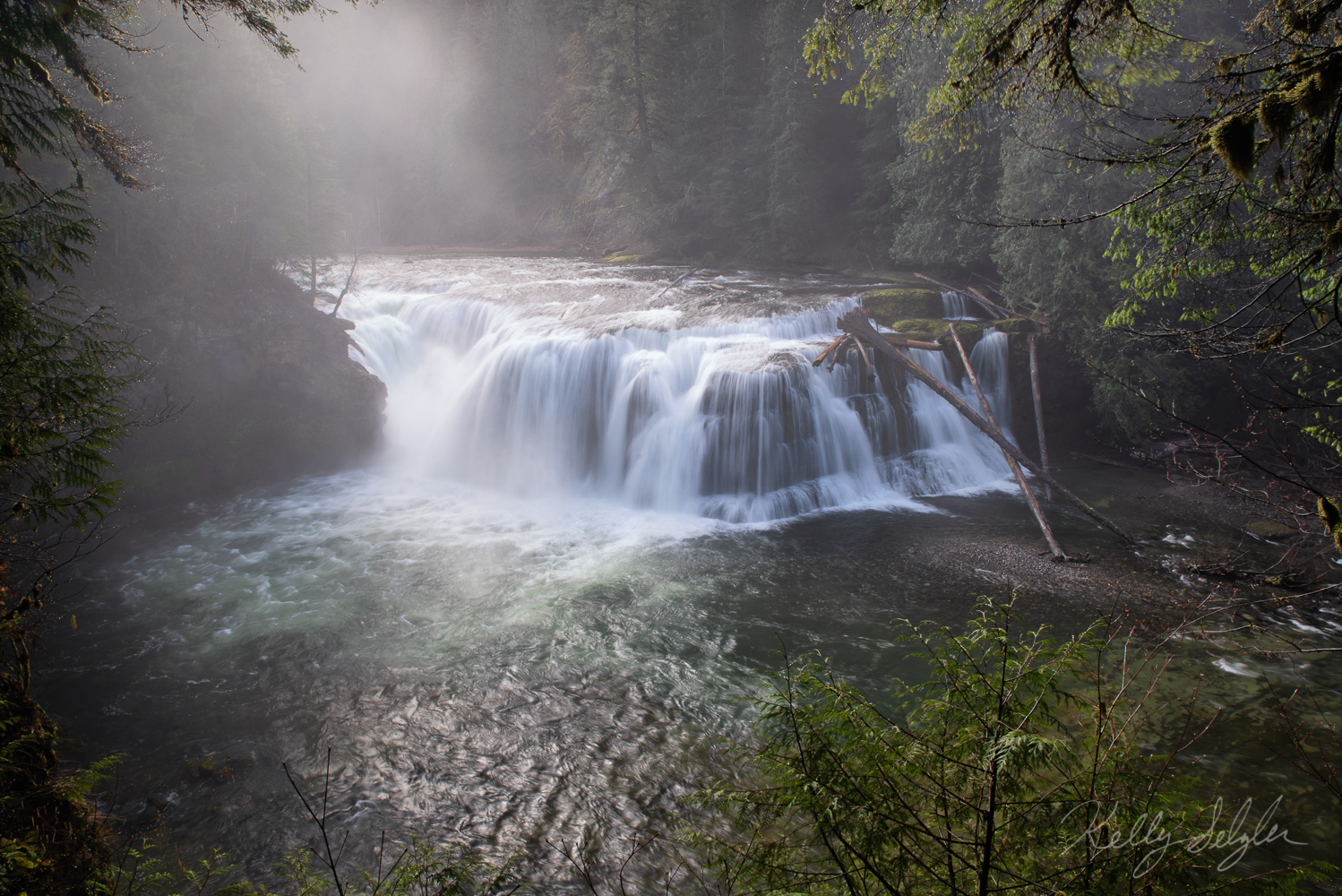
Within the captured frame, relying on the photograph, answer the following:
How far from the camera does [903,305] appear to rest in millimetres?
17578

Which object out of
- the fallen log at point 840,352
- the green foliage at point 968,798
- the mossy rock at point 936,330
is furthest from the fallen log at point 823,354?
the green foliage at point 968,798

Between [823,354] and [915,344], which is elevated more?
[915,344]

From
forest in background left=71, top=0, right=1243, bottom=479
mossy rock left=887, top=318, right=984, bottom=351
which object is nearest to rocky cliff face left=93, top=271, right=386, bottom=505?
forest in background left=71, top=0, right=1243, bottom=479

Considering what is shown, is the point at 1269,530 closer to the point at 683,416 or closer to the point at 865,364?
the point at 865,364

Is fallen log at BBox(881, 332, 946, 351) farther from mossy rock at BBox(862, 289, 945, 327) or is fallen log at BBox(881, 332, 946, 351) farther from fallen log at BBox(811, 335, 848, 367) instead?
mossy rock at BBox(862, 289, 945, 327)

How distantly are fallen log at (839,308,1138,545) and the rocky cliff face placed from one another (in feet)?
41.8

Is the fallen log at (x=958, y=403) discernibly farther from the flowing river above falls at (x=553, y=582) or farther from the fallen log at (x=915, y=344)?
→ the fallen log at (x=915, y=344)

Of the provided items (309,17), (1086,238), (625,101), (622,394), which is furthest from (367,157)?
(1086,238)

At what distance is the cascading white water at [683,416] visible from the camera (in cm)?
1331

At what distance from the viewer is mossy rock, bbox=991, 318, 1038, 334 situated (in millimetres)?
16062

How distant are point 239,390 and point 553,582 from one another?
1063 cm

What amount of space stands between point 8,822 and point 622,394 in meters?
12.0
